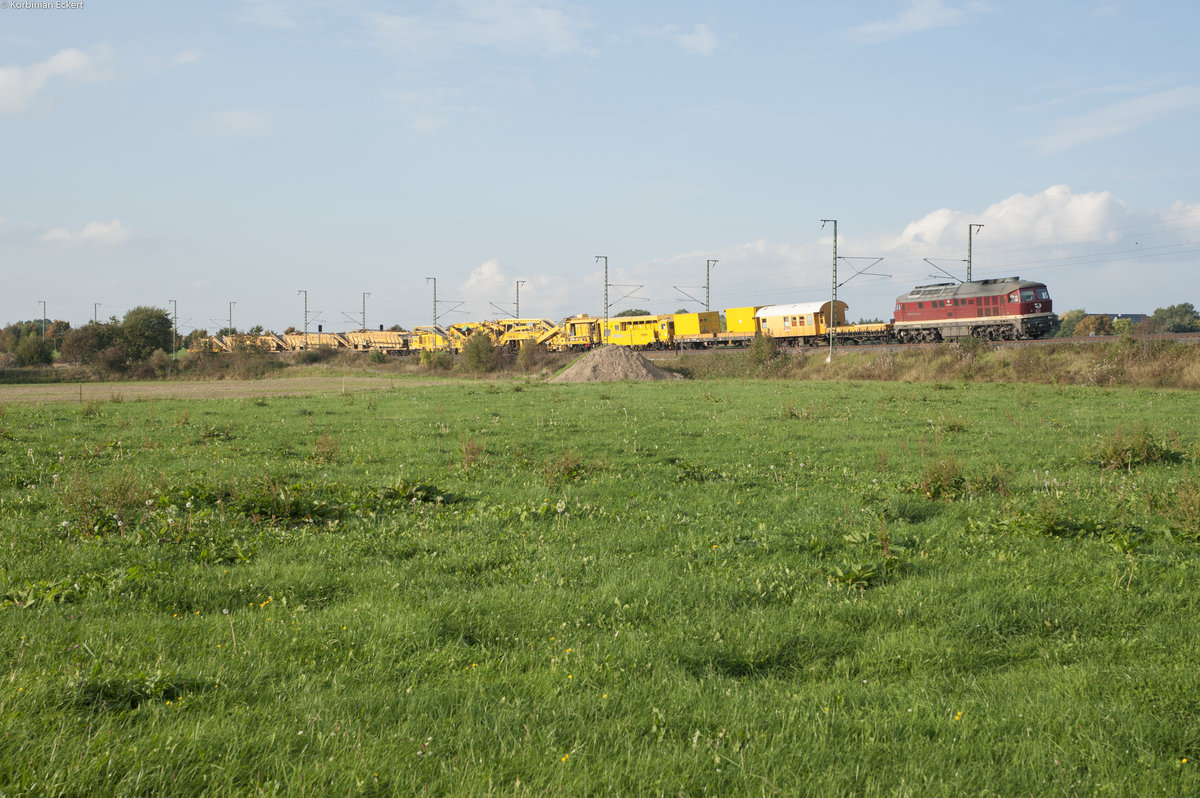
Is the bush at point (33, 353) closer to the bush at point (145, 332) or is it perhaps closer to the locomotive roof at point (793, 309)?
the bush at point (145, 332)

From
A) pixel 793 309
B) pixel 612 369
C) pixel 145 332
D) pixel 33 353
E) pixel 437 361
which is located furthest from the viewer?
pixel 145 332

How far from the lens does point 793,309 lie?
66.4 meters

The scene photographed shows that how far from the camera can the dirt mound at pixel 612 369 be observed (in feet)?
174

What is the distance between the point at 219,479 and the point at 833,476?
10.3 metres

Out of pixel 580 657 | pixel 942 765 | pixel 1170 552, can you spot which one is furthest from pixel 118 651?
pixel 1170 552

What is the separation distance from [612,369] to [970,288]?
89.2 ft

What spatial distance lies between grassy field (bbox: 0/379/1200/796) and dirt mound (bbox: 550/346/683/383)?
39253mm

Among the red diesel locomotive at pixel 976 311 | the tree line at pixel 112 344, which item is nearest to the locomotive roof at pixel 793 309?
the red diesel locomotive at pixel 976 311

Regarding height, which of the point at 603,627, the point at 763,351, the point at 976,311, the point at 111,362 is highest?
the point at 976,311

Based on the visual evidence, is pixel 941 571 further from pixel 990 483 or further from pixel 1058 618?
pixel 990 483

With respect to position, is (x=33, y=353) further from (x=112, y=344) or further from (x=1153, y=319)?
(x=1153, y=319)

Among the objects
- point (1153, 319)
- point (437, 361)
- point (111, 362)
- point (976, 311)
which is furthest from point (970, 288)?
point (111, 362)

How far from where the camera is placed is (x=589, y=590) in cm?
711

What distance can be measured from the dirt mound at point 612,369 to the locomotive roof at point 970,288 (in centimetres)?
1999
